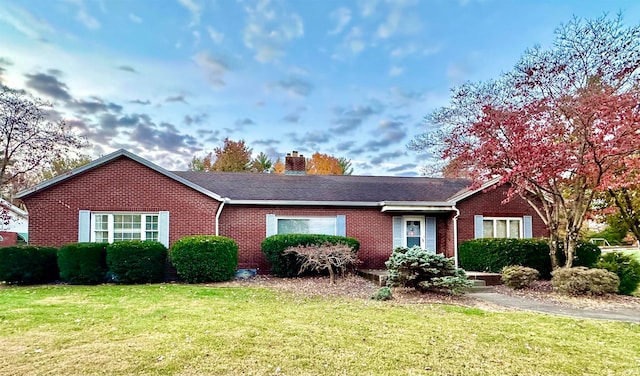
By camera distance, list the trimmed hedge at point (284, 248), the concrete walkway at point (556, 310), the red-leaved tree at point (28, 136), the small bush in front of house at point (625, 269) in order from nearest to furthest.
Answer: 1. the concrete walkway at point (556, 310)
2. the red-leaved tree at point (28, 136)
3. the small bush in front of house at point (625, 269)
4. the trimmed hedge at point (284, 248)

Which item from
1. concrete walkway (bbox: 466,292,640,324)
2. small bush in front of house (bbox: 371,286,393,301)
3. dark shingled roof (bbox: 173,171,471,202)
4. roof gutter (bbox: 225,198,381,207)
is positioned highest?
dark shingled roof (bbox: 173,171,471,202)

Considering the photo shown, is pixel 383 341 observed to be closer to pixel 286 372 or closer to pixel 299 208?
pixel 286 372

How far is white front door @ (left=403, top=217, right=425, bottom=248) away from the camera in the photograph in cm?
1551

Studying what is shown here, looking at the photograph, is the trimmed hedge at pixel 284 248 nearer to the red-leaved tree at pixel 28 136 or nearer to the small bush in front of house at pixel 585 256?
the red-leaved tree at pixel 28 136

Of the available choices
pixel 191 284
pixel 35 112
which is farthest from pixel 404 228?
pixel 35 112

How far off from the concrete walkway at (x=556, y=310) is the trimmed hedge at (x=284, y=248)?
4834 mm

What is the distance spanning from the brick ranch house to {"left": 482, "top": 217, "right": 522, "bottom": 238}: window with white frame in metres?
0.04

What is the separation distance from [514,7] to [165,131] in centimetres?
1727

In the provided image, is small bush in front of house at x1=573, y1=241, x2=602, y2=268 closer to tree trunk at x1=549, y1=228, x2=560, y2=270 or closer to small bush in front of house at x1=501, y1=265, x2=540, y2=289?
tree trunk at x1=549, y1=228, x2=560, y2=270

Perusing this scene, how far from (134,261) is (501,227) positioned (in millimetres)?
13580

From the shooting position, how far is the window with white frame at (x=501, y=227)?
15664 mm

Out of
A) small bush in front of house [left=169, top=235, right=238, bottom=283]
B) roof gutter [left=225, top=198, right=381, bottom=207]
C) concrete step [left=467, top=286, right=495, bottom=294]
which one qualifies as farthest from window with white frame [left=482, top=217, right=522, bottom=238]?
small bush in front of house [left=169, top=235, right=238, bottom=283]

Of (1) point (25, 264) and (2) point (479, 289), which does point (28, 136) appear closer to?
(1) point (25, 264)

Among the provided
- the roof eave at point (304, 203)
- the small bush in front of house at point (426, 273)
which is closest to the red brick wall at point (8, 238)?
the roof eave at point (304, 203)
